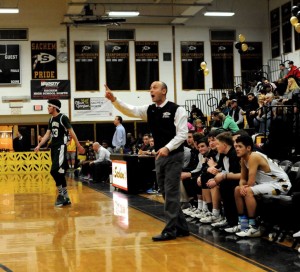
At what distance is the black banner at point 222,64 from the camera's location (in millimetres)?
24672

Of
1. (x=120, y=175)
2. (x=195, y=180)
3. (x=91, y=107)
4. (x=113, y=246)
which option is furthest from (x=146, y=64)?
(x=113, y=246)

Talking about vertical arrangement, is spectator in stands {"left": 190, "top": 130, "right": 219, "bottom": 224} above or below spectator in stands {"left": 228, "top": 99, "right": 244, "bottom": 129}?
below

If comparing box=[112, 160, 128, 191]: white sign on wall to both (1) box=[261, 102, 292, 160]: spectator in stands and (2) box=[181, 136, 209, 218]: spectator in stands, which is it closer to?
(1) box=[261, 102, 292, 160]: spectator in stands

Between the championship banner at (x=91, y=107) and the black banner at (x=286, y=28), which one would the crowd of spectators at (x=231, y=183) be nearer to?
the black banner at (x=286, y=28)

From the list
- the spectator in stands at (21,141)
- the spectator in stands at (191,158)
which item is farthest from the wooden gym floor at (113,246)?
the spectator in stands at (21,141)

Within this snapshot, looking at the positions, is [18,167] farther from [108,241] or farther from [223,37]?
[108,241]

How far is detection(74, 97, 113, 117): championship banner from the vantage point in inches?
941

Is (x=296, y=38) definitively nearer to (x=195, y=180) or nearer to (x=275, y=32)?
(x=275, y=32)

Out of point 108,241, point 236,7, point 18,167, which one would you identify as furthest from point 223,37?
point 108,241

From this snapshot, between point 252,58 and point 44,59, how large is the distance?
9389 mm

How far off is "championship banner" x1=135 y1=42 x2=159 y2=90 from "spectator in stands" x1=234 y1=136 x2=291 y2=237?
18.3 m

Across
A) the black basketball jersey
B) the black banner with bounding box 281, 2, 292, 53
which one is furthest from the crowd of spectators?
the black banner with bounding box 281, 2, 292, 53

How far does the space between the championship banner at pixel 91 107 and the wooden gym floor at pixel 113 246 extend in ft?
48.6

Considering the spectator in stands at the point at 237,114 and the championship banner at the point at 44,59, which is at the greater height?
the championship banner at the point at 44,59
